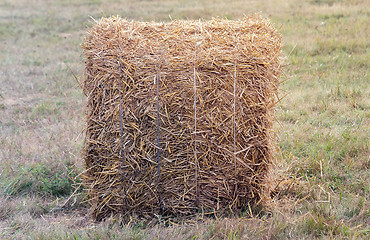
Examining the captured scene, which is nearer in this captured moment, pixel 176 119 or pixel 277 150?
pixel 176 119

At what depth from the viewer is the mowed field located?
3490mm

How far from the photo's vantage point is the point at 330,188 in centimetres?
418

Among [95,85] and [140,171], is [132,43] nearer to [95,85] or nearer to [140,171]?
[95,85]

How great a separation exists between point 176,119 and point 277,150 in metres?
1.85

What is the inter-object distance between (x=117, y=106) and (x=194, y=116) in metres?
0.75

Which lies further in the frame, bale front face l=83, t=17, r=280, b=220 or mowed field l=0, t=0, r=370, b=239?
bale front face l=83, t=17, r=280, b=220

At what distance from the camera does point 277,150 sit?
195 inches

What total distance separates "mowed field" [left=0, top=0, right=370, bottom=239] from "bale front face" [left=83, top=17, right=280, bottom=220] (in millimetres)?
282

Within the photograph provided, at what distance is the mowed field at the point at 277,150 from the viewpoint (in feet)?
11.5

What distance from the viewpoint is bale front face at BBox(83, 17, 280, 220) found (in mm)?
3658

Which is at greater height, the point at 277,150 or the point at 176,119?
the point at 176,119

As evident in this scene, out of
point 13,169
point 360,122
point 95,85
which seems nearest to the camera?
point 95,85

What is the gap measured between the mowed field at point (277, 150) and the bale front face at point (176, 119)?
282 mm

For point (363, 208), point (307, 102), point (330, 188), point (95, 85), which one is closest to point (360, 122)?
point (307, 102)
